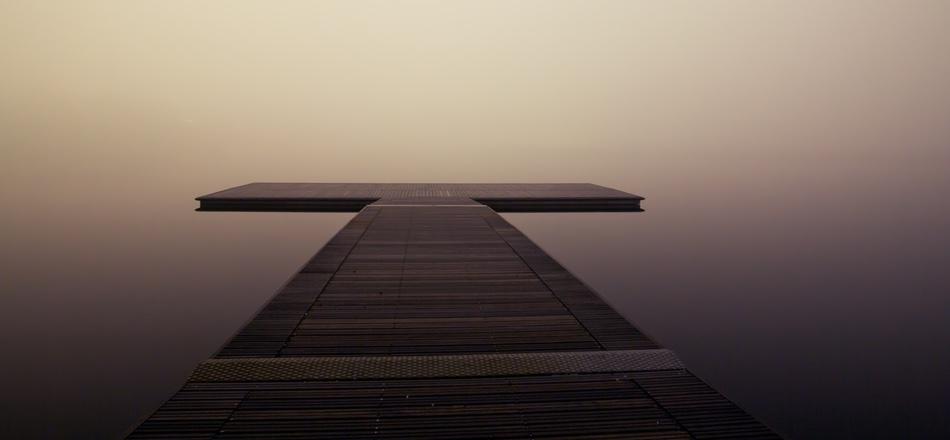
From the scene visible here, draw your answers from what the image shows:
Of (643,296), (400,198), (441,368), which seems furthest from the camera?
(400,198)

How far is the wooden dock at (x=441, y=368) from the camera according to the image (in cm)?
300

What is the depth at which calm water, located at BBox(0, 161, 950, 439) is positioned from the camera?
5.05 meters

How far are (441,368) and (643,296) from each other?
552 cm

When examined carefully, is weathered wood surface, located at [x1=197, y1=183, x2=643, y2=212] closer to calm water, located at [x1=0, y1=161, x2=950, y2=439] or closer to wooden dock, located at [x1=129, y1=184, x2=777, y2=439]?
calm water, located at [x1=0, y1=161, x2=950, y2=439]

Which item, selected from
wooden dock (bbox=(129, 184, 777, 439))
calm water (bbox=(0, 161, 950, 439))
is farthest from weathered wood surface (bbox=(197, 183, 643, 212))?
wooden dock (bbox=(129, 184, 777, 439))

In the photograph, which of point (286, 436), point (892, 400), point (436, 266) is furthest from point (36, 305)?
point (892, 400)

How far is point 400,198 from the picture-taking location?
1273 centimetres

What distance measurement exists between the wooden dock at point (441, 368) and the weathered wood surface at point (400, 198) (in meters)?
7.18

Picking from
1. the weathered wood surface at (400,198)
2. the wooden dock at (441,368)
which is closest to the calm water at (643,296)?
the weathered wood surface at (400,198)

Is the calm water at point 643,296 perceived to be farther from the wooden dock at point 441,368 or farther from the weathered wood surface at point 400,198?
the wooden dock at point 441,368

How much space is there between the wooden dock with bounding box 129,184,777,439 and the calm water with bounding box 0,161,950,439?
64.3 inches

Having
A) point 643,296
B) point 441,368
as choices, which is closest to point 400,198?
point 643,296

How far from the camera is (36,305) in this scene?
7.38 meters

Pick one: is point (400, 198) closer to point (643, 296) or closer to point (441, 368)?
point (643, 296)
